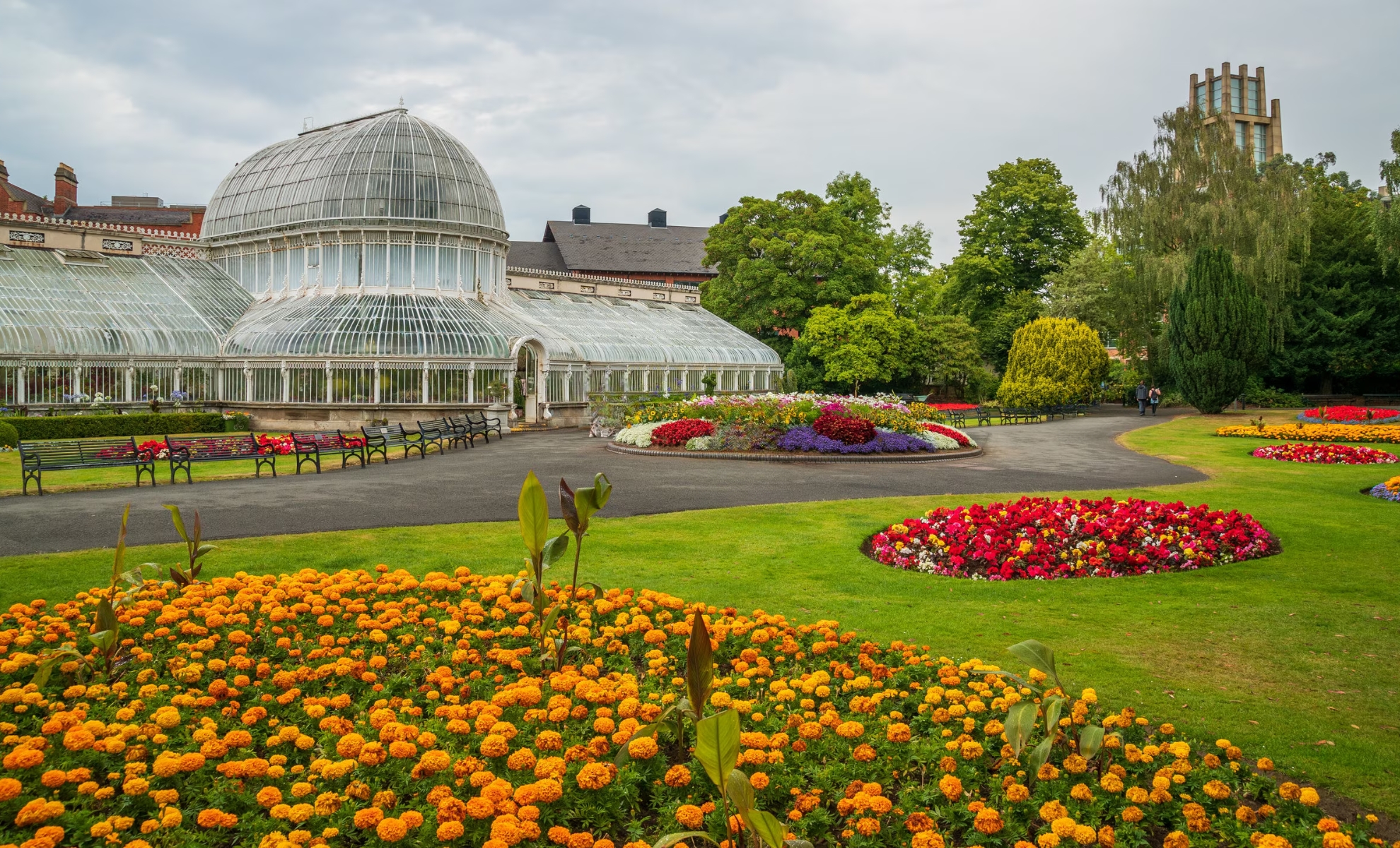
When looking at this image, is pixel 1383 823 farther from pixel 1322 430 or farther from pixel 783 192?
pixel 783 192

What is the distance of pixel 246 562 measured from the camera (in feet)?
A: 31.0

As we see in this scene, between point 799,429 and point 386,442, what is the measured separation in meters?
10.2

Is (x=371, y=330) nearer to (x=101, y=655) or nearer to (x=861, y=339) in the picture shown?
(x=861, y=339)

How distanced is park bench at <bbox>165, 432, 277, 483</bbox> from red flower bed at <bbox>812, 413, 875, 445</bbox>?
1282 centimetres

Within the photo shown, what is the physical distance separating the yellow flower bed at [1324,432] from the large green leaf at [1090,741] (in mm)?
24858

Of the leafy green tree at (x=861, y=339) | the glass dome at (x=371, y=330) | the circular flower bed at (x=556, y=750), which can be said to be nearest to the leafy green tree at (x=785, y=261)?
the leafy green tree at (x=861, y=339)

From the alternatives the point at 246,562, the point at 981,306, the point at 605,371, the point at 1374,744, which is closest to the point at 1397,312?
the point at 981,306

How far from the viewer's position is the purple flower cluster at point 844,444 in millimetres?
22609

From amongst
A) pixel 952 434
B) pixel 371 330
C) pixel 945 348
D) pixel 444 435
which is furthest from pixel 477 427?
pixel 945 348

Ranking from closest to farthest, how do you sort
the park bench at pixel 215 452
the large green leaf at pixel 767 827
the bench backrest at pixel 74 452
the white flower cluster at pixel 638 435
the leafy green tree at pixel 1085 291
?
1. the large green leaf at pixel 767 827
2. the bench backrest at pixel 74 452
3. the park bench at pixel 215 452
4. the white flower cluster at pixel 638 435
5. the leafy green tree at pixel 1085 291

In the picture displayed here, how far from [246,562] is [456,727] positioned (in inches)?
247

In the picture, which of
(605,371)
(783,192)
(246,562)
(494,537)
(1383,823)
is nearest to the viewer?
(1383,823)

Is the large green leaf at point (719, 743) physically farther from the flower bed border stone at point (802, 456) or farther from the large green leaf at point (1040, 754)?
the flower bed border stone at point (802, 456)

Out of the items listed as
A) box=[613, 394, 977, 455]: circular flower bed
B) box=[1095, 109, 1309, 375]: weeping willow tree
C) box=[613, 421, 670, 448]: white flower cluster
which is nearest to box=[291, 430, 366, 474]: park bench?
box=[613, 421, 670, 448]: white flower cluster
